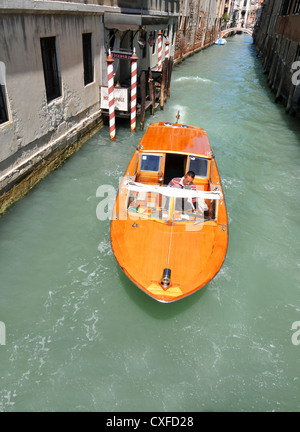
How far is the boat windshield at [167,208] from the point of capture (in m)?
5.46

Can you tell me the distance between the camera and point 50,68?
7.72 m

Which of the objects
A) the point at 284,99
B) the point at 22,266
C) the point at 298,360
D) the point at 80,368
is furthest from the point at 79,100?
the point at 284,99

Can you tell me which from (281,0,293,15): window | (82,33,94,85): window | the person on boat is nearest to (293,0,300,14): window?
(281,0,293,15): window

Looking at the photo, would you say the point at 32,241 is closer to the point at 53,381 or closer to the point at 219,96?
the point at 53,381

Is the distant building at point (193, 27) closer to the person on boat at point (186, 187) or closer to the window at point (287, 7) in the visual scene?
the window at point (287, 7)

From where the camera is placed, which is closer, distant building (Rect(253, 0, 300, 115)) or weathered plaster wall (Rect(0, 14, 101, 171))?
weathered plaster wall (Rect(0, 14, 101, 171))

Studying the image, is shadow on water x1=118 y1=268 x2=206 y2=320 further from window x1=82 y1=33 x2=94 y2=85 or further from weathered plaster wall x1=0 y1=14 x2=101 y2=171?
window x1=82 y1=33 x2=94 y2=85

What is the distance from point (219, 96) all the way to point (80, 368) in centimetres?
1590

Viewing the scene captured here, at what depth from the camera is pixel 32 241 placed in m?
5.91

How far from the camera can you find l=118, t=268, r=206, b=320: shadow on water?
15.6ft

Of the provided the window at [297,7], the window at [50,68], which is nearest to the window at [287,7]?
the window at [297,7]

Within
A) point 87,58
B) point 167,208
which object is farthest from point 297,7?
point 167,208

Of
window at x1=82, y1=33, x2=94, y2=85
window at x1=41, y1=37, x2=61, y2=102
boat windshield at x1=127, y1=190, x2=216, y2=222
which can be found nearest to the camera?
boat windshield at x1=127, y1=190, x2=216, y2=222

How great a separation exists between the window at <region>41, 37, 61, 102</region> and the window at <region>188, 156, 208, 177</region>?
13.8 feet
